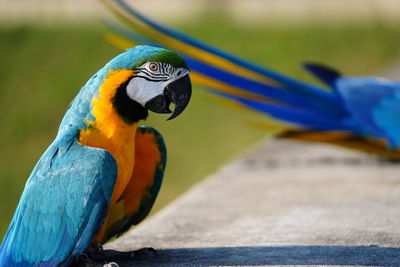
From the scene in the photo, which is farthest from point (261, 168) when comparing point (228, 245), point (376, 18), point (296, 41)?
point (376, 18)

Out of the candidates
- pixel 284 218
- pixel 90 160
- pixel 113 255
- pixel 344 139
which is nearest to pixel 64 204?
pixel 90 160

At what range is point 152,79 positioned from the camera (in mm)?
2102

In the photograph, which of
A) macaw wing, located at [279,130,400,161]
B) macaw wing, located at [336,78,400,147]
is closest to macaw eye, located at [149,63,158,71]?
macaw wing, located at [336,78,400,147]

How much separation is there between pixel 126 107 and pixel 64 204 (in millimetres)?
332

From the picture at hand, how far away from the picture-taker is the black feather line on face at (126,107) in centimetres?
213

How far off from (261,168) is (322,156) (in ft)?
1.63

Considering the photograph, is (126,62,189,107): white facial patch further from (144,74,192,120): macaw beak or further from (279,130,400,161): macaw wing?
(279,130,400,161): macaw wing

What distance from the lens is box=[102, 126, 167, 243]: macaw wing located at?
2371 mm

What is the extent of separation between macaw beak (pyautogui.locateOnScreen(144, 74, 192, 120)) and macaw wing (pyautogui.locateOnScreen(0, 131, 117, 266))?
20 centimetres

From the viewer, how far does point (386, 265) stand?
221cm

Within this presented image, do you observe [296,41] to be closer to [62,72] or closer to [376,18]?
[376,18]

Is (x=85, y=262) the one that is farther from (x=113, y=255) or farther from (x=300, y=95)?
(x=300, y=95)

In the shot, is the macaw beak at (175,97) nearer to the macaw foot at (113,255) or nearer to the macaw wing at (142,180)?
the macaw wing at (142,180)

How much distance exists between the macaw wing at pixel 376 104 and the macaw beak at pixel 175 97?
179 centimetres
